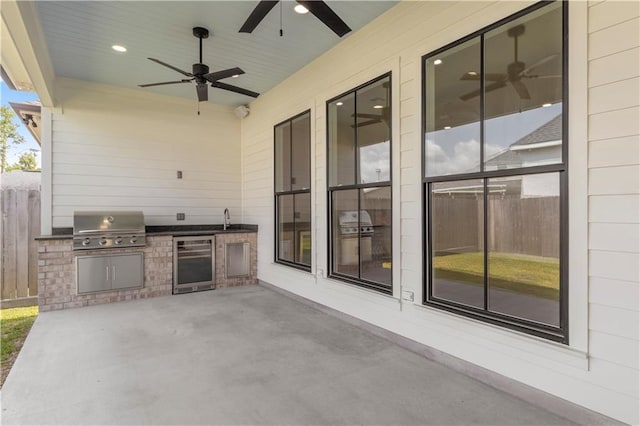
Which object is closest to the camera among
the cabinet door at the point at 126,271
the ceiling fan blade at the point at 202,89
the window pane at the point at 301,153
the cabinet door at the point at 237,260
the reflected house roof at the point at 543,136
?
the reflected house roof at the point at 543,136

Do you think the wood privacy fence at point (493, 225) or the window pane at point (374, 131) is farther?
the window pane at point (374, 131)

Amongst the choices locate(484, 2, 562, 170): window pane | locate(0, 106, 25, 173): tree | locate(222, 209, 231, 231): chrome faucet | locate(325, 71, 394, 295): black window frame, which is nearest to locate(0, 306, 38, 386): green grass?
locate(222, 209, 231, 231): chrome faucet

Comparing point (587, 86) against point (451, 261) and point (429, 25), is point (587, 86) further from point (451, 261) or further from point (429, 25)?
point (451, 261)

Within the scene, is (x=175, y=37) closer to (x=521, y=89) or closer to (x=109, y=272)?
(x=109, y=272)

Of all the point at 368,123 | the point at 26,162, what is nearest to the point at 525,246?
the point at 368,123

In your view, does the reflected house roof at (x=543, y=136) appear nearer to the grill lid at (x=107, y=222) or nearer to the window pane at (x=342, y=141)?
the window pane at (x=342, y=141)

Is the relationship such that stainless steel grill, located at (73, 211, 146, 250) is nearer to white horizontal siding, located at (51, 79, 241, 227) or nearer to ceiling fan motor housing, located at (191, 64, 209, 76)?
white horizontal siding, located at (51, 79, 241, 227)

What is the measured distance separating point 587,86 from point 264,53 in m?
3.60

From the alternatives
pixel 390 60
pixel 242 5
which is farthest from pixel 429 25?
pixel 242 5

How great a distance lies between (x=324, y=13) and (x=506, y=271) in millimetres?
2910

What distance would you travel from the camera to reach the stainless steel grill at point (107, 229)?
15.8 feet

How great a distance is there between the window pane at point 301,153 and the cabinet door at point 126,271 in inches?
105

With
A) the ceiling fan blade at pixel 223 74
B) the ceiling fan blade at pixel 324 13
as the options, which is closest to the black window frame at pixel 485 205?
the ceiling fan blade at pixel 324 13

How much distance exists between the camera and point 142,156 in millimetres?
5809
